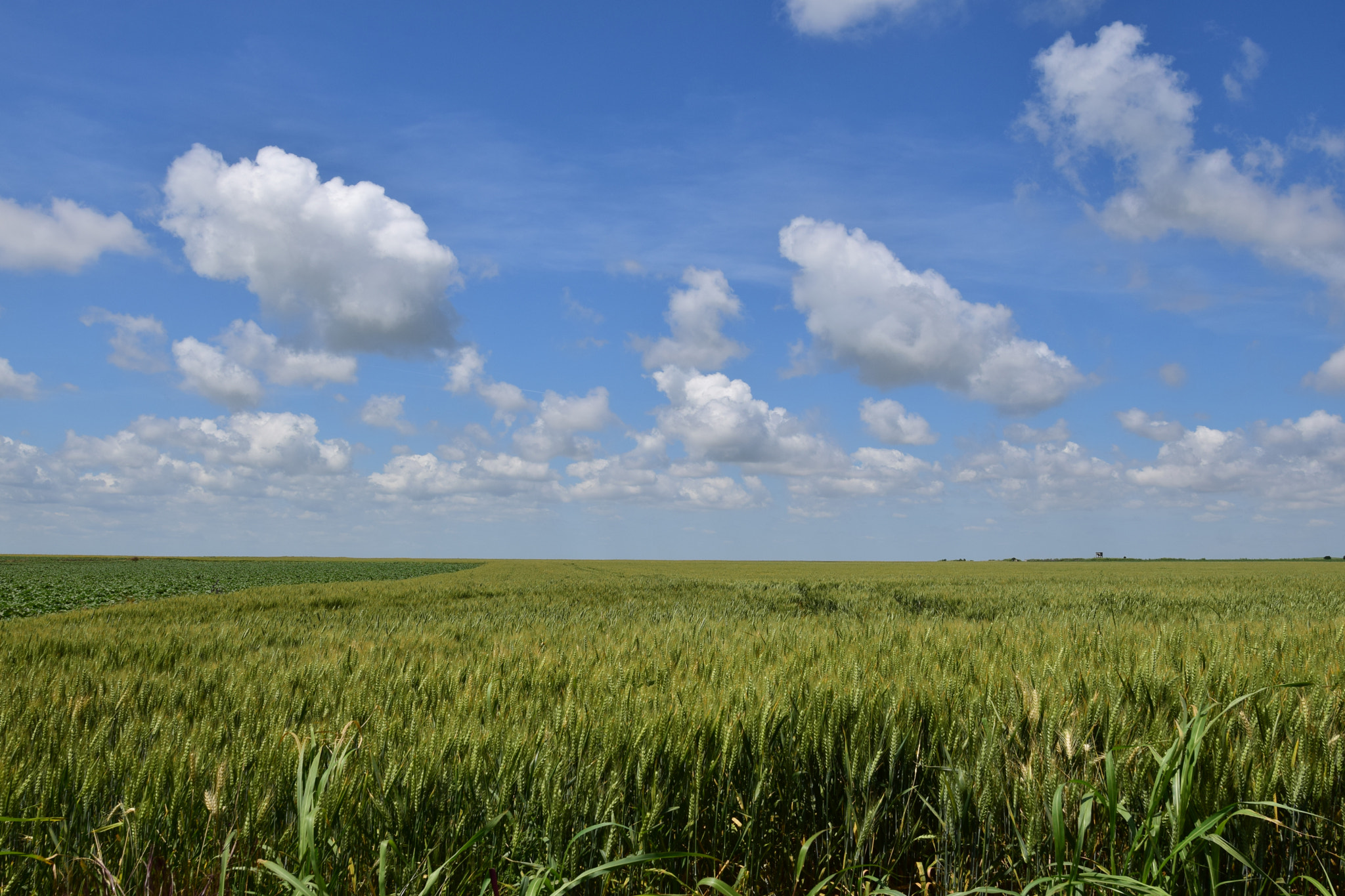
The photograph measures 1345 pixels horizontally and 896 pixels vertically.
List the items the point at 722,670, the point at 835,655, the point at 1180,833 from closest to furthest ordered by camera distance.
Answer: the point at 1180,833
the point at 722,670
the point at 835,655

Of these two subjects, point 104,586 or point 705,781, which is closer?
point 705,781

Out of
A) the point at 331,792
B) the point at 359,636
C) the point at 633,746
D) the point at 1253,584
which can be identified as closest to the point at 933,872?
the point at 633,746

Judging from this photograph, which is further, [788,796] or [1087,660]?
[1087,660]

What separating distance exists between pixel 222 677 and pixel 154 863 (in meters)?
2.89

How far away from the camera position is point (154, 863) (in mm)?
1971

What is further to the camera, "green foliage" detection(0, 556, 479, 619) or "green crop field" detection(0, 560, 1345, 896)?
"green foliage" detection(0, 556, 479, 619)

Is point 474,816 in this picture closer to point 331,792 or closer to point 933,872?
point 331,792

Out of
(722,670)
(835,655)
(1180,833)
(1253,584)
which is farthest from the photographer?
(1253,584)

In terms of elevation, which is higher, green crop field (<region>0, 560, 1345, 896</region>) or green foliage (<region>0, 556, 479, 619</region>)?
green crop field (<region>0, 560, 1345, 896</region>)

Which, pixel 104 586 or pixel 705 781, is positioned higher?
pixel 705 781

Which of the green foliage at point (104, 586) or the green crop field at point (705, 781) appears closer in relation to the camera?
the green crop field at point (705, 781)

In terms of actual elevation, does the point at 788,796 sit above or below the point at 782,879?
above

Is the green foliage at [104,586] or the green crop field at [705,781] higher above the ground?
the green crop field at [705,781]

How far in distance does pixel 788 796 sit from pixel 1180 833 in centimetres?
114
